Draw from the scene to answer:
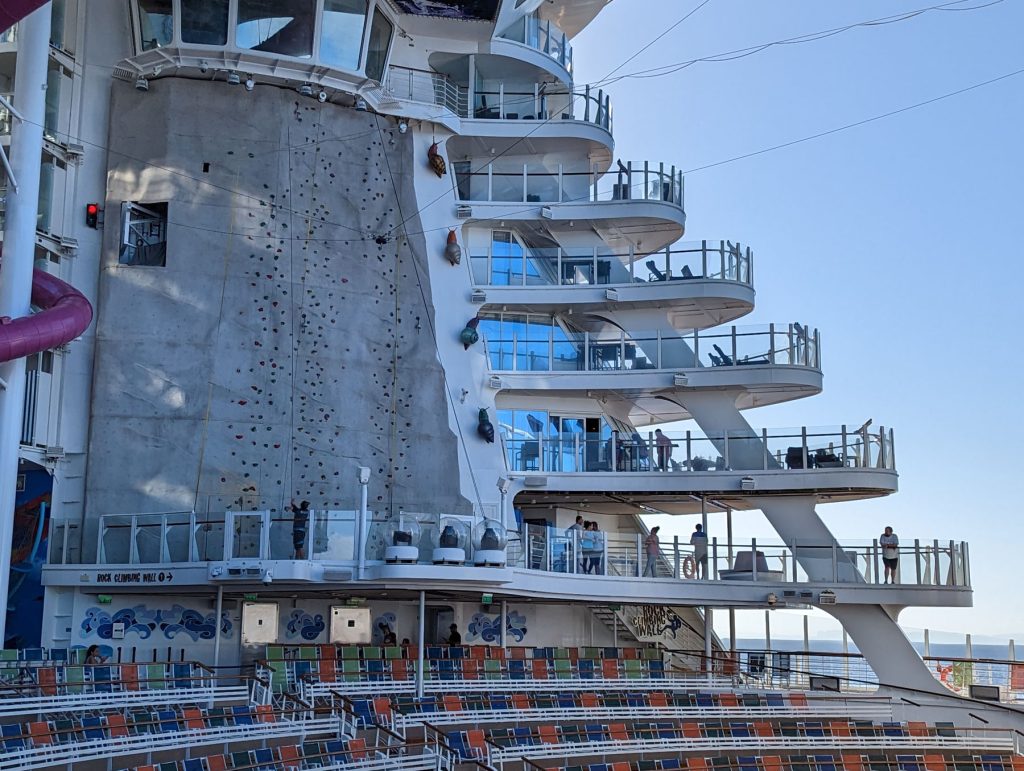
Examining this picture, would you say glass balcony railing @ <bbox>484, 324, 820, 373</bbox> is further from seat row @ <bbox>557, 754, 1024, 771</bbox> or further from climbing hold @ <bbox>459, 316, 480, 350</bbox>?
seat row @ <bbox>557, 754, 1024, 771</bbox>

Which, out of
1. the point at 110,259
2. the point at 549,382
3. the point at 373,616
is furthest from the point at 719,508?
the point at 110,259

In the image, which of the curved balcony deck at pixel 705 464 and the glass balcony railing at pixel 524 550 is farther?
the curved balcony deck at pixel 705 464

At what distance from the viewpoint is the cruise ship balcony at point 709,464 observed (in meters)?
32.0

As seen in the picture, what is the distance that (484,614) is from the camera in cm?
3144

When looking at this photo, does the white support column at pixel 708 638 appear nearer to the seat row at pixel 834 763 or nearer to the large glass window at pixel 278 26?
the seat row at pixel 834 763

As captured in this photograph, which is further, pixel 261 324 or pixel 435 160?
pixel 435 160

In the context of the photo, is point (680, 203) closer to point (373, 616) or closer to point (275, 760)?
point (373, 616)

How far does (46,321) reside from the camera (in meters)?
25.2

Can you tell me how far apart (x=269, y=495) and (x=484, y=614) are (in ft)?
18.5

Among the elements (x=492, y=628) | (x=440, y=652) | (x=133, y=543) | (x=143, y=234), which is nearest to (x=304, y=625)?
(x=440, y=652)

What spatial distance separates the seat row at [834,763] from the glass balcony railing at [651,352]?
33.9 ft

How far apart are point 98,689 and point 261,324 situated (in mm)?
10573

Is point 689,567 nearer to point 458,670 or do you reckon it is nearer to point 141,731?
point 458,670

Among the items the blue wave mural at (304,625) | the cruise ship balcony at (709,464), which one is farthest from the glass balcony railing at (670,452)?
the blue wave mural at (304,625)
